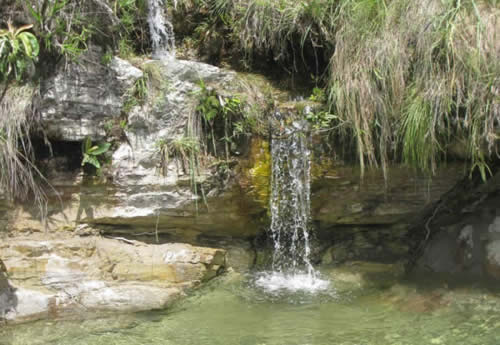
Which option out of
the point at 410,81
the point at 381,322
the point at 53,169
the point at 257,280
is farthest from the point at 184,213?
the point at 410,81

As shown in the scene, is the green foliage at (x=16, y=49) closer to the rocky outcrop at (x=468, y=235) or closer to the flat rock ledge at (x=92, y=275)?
the flat rock ledge at (x=92, y=275)

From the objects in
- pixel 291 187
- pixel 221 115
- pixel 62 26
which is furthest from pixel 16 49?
pixel 291 187

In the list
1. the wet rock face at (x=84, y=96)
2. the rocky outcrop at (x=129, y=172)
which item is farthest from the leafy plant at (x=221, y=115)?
the wet rock face at (x=84, y=96)

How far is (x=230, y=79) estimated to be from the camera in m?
4.36

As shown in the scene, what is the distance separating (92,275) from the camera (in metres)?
3.74

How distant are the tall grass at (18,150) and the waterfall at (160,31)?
1.68 meters

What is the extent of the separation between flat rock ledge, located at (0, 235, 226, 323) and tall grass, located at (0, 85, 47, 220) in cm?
38

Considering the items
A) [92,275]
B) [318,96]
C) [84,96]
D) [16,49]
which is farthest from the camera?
[318,96]

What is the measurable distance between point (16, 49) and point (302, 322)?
2.93 metres

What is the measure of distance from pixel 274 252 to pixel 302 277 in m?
0.39

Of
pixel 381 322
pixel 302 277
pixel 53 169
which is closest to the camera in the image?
pixel 381 322

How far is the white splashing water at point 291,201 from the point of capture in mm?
4102

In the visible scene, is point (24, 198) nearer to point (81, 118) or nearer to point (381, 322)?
point (81, 118)

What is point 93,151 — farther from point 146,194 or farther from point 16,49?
point 16,49
